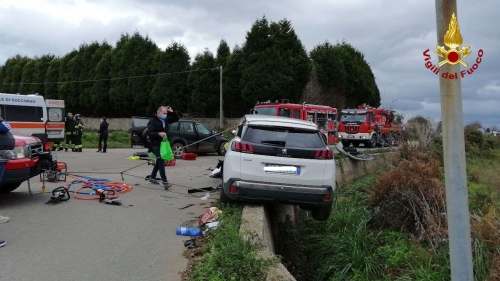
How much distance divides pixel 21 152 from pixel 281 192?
5.17 metres

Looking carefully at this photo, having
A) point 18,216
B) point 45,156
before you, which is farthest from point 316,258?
point 45,156

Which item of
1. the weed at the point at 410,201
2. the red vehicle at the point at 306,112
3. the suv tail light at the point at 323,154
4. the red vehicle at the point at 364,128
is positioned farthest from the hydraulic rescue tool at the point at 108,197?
the red vehicle at the point at 364,128

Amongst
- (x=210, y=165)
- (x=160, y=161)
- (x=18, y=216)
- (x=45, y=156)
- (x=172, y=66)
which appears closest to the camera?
(x=18, y=216)

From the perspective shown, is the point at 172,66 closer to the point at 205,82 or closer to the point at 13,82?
the point at 205,82

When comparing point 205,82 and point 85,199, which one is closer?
point 85,199

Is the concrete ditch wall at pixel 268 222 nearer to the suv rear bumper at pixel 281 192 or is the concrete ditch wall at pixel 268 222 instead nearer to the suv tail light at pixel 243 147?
the suv rear bumper at pixel 281 192

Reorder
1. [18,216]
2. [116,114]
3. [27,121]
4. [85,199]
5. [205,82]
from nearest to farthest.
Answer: [18,216] < [85,199] < [27,121] < [205,82] < [116,114]

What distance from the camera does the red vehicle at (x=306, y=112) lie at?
22.8 meters

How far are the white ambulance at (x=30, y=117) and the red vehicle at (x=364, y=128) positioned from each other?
17618 mm

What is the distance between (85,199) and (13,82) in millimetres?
57465

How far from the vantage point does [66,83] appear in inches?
1954

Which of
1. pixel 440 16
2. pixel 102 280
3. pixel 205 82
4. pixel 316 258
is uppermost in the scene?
pixel 205 82

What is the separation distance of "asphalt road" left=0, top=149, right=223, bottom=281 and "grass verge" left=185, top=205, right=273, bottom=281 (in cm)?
29

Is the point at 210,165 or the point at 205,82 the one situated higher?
the point at 205,82
